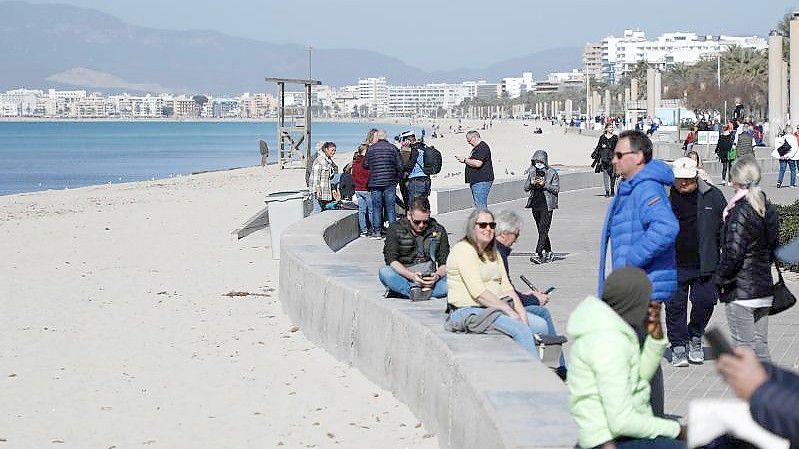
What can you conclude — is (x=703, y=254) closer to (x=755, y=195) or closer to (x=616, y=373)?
(x=755, y=195)

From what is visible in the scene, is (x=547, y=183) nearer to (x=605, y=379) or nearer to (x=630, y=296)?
(x=630, y=296)

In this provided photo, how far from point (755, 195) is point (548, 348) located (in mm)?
1522

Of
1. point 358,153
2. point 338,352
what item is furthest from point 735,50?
point 338,352

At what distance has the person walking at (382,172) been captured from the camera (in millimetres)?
17688

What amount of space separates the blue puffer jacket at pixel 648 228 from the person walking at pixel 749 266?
838 millimetres

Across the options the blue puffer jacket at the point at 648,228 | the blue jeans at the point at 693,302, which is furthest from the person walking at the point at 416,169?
the blue puffer jacket at the point at 648,228

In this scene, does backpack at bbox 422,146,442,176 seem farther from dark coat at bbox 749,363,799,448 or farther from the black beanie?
dark coat at bbox 749,363,799,448

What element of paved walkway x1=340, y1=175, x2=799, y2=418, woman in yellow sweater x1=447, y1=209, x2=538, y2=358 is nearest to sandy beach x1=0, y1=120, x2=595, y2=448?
woman in yellow sweater x1=447, y1=209, x2=538, y2=358

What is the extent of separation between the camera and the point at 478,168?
18.1 metres

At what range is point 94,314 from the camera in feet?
42.8

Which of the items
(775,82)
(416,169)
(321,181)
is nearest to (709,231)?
(416,169)

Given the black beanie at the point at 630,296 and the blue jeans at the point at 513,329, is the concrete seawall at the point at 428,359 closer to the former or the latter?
the blue jeans at the point at 513,329

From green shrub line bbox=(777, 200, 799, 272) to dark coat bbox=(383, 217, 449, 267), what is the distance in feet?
16.0

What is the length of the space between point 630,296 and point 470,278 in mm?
3397
